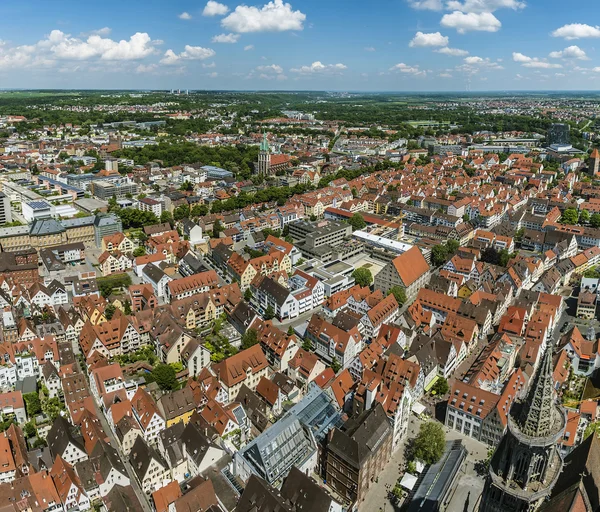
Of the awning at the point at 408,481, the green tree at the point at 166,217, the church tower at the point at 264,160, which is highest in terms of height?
the church tower at the point at 264,160

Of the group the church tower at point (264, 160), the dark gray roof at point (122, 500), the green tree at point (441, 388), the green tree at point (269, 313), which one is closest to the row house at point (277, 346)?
the green tree at point (269, 313)

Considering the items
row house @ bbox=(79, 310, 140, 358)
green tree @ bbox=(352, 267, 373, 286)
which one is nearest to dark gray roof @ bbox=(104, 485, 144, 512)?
row house @ bbox=(79, 310, 140, 358)

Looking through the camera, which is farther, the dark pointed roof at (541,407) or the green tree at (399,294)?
the green tree at (399,294)

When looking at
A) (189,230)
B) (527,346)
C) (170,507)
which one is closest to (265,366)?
(170,507)

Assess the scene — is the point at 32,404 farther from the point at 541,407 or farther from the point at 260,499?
the point at 541,407

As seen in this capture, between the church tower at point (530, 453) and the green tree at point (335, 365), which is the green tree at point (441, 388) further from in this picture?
the church tower at point (530, 453)
